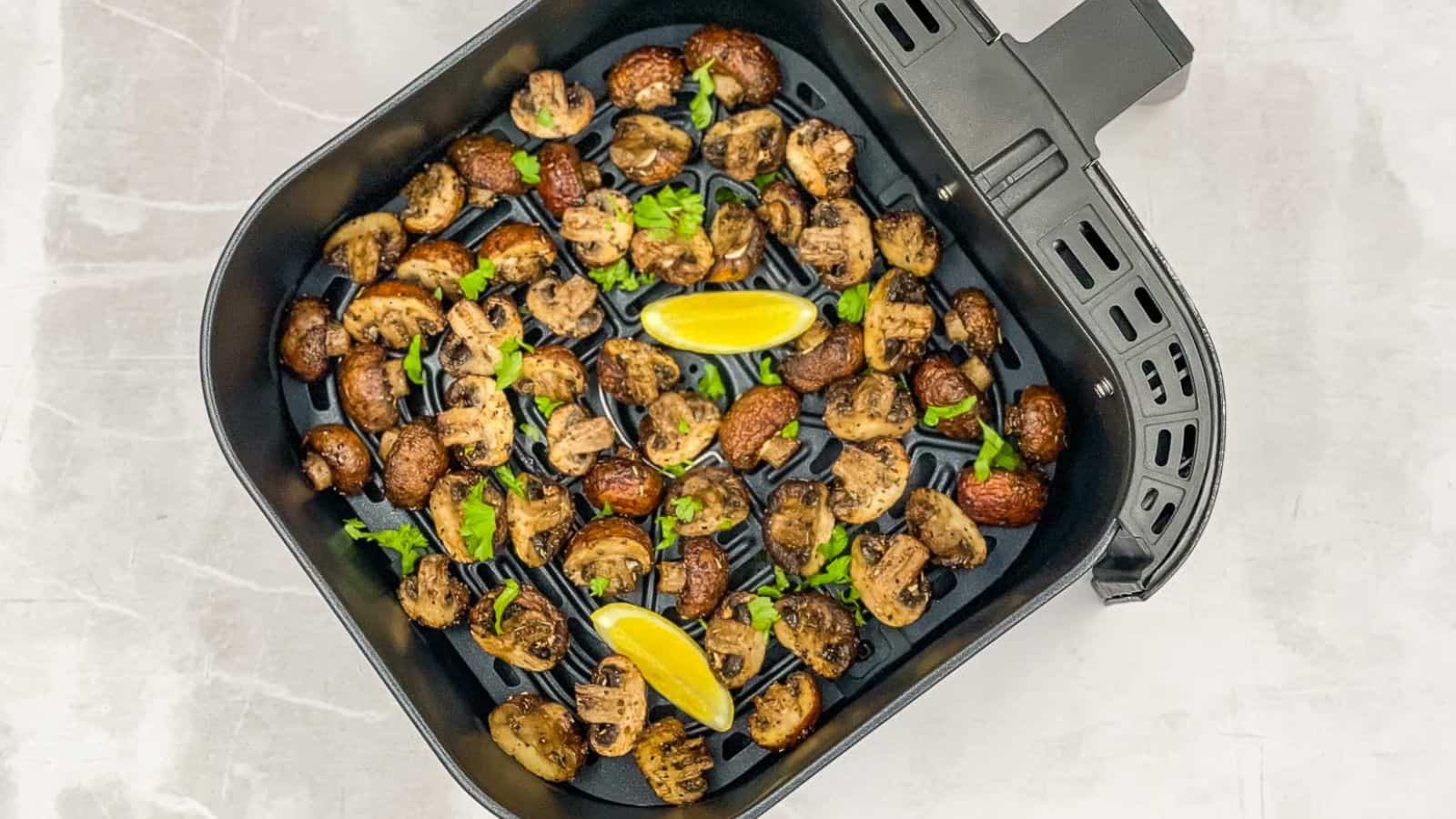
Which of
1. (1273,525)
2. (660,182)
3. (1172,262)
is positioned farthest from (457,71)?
(1273,525)

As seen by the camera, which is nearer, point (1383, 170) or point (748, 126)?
point (748, 126)

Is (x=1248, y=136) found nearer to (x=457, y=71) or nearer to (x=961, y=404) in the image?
(x=961, y=404)

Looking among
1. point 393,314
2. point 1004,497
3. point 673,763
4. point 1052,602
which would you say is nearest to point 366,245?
point 393,314

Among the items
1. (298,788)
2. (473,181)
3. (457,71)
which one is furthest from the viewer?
(298,788)

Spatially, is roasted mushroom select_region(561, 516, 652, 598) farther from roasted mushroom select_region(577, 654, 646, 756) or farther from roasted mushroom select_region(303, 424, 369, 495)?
roasted mushroom select_region(303, 424, 369, 495)

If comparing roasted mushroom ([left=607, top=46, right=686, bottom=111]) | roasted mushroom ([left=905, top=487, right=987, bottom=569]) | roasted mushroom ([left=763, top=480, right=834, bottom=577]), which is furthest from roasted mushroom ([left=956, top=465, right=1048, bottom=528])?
roasted mushroom ([left=607, top=46, right=686, bottom=111])

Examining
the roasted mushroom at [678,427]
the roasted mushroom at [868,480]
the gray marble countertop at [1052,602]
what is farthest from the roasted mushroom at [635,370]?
the gray marble countertop at [1052,602]

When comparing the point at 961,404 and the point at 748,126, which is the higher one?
the point at 748,126
